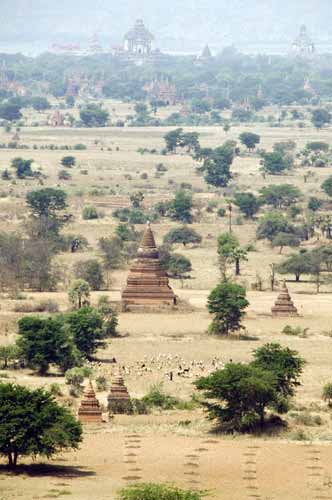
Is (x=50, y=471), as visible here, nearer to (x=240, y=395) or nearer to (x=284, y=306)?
(x=240, y=395)

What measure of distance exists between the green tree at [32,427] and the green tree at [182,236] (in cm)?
4672

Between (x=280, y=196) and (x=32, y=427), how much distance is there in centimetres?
6478

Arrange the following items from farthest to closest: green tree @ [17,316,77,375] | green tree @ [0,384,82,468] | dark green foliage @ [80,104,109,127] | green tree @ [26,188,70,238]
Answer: dark green foliage @ [80,104,109,127]
green tree @ [26,188,70,238]
green tree @ [17,316,77,375]
green tree @ [0,384,82,468]

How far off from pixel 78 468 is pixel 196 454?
321 cm

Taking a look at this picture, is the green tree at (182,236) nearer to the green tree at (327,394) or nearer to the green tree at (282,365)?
the green tree at (282,365)

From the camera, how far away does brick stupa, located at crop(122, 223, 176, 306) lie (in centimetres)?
7781

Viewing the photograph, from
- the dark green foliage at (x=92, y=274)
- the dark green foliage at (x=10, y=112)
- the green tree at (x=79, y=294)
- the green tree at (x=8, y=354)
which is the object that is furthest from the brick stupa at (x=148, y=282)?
the dark green foliage at (x=10, y=112)

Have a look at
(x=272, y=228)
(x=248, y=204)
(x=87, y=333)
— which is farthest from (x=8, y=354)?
(x=248, y=204)

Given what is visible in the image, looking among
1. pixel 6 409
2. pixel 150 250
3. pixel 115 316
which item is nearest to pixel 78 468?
pixel 6 409

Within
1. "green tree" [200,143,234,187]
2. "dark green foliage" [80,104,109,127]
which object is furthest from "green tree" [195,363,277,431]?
"dark green foliage" [80,104,109,127]

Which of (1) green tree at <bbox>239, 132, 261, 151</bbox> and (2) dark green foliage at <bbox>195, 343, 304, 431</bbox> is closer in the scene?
(2) dark green foliage at <bbox>195, 343, 304, 431</bbox>

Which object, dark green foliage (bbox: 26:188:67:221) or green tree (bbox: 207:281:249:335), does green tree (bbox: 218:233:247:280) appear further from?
dark green foliage (bbox: 26:188:67:221)

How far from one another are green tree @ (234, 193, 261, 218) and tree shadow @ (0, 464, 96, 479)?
57132 mm

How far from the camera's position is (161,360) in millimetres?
65812
